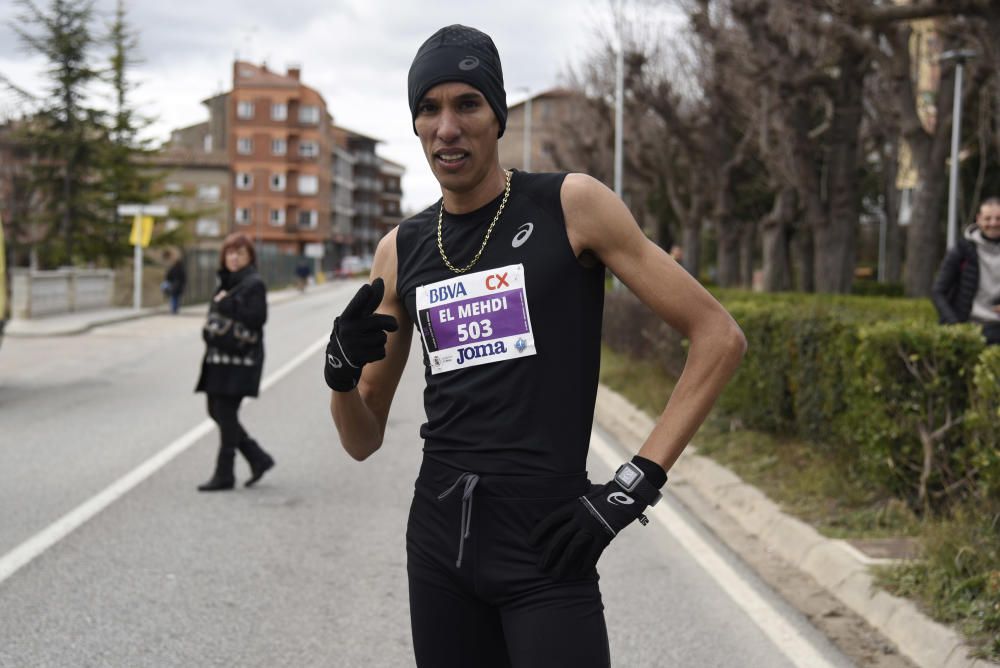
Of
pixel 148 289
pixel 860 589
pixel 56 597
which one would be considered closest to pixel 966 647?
pixel 860 589

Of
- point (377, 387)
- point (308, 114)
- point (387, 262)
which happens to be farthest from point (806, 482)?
point (308, 114)

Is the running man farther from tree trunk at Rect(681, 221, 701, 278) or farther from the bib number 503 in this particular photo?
tree trunk at Rect(681, 221, 701, 278)

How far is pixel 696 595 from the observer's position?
618 centimetres

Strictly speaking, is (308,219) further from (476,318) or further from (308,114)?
(476,318)

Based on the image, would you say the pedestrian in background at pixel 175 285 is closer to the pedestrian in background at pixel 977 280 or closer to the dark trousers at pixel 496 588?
the pedestrian in background at pixel 977 280

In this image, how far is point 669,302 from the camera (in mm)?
2533

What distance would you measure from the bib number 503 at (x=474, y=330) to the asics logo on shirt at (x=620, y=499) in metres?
0.39

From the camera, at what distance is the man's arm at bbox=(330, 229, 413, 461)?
2.80 metres

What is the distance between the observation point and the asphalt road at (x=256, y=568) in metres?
5.25

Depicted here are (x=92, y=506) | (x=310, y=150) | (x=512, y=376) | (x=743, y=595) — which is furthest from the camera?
(x=310, y=150)

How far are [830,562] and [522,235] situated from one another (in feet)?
14.1

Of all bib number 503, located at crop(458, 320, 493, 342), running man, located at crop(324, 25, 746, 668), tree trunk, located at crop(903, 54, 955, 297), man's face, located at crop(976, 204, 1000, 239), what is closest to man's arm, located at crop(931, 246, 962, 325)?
man's face, located at crop(976, 204, 1000, 239)

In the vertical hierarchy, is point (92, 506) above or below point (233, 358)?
below

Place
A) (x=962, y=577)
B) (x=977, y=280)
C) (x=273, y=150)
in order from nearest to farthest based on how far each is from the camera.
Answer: (x=962, y=577)
(x=977, y=280)
(x=273, y=150)
